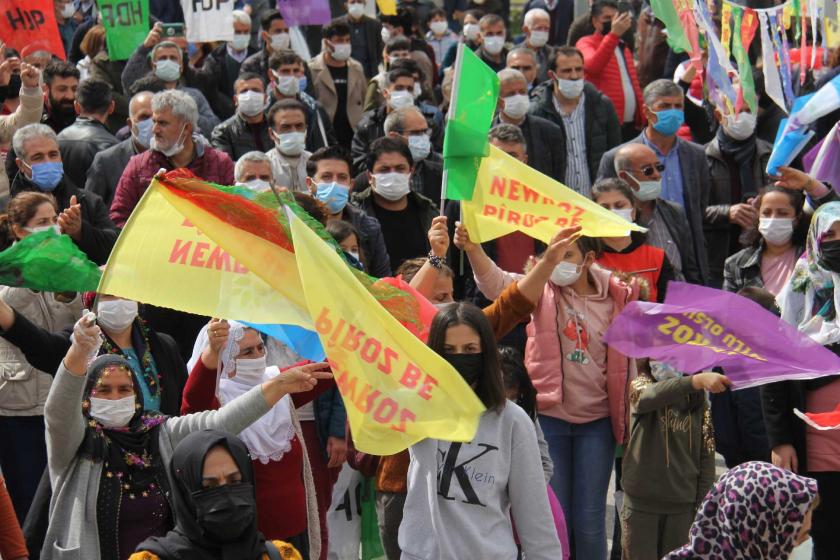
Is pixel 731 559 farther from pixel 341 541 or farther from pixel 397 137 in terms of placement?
pixel 397 137

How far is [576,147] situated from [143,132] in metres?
3.37

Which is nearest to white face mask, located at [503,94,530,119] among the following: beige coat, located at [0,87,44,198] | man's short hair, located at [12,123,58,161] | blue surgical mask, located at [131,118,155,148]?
blue surgical mask, located at [131,118,155,148]

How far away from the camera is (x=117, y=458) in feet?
19.6

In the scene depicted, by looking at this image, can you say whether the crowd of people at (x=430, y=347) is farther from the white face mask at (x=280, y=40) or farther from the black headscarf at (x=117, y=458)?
the white face mask at (x=280, y=40)

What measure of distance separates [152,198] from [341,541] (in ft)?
8.44

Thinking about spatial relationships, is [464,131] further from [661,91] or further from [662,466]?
[661,91]

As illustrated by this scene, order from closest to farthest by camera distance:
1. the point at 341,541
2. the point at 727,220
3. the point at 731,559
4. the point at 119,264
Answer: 1. the point at 731,559
2. the point at 119,264
3. the point at 341,541
4. the point at 727,220

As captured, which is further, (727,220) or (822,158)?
(727,220)

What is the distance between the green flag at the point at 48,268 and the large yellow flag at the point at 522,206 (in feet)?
6.09

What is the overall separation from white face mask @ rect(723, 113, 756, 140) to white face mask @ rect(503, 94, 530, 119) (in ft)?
4.78

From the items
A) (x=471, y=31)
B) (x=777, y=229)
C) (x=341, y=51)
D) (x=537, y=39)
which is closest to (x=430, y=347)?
(x=777, y=229)

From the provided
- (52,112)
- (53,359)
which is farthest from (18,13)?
(53,359)

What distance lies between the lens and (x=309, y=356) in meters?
6.02

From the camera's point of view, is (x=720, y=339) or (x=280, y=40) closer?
(x=720, y=339)
